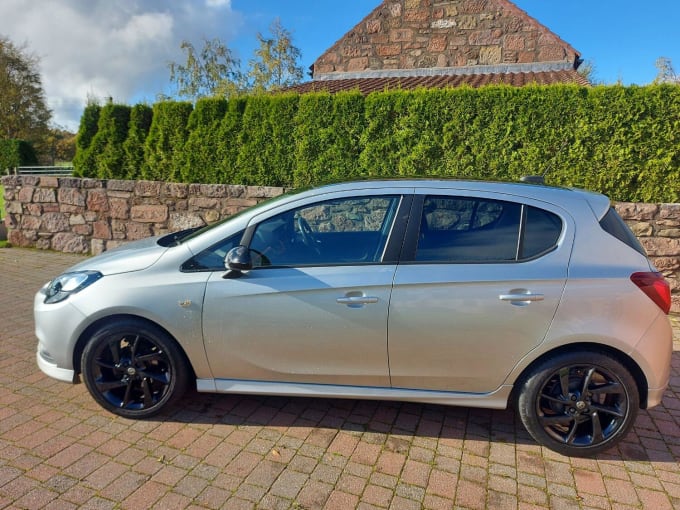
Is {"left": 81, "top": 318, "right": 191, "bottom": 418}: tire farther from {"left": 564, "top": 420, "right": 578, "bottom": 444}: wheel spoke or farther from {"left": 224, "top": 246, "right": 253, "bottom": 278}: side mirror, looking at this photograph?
{"left": 564, "top": 420, "right": 578, "bottom": 444}: wheel spoke

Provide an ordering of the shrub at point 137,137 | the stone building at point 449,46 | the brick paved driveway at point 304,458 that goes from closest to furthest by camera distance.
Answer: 1. the brick paved driveway at point 304,458
2. the shrub at point 137,137
3. the stone building at point 449,46

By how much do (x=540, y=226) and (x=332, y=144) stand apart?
4300mm

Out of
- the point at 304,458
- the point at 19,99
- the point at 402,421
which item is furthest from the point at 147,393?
the point at 19,99

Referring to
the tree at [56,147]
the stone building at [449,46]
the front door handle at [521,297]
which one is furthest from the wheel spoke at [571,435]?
the tree at [56,147]

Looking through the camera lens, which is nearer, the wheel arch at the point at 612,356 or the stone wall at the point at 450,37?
the wheel arch at the point at 612,356

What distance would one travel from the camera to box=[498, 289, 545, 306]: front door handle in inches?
96.5

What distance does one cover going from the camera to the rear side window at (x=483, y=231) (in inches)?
100

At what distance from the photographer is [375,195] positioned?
2.71 meters

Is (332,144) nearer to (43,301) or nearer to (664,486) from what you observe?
(43,301)

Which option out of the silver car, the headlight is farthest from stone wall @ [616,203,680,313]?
the headlight

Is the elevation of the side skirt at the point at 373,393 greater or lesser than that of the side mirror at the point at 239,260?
lesser

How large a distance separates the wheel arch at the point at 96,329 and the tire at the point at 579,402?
2.23 meters

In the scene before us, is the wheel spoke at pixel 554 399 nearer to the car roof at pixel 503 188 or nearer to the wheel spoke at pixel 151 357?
the car roof at pixel 503 188

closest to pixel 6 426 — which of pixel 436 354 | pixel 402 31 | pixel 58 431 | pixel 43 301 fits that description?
pixel 58 431
